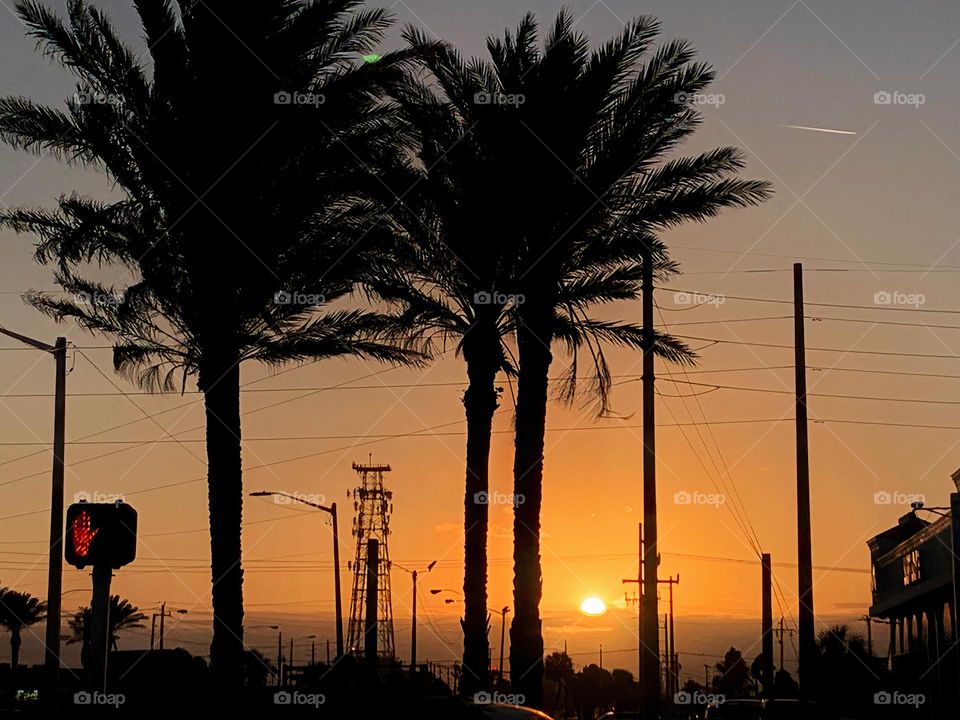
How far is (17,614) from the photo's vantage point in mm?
64062

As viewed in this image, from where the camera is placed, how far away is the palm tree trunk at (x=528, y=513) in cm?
2561

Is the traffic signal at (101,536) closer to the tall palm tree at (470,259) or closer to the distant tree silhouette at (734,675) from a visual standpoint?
the tall palm tree at (470,259)

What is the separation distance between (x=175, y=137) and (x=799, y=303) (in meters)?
16.8

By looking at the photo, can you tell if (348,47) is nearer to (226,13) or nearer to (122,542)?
(226,13)

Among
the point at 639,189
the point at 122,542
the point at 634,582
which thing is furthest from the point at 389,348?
the point at 634,582

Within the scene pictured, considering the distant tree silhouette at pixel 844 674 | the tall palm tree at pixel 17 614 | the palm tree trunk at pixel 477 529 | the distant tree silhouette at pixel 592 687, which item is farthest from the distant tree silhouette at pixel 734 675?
the palm tree trunk at pixel 477 529

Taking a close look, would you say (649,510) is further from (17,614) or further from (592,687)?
(592,687)

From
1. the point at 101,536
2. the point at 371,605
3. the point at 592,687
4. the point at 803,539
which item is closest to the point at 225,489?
the point at 101,536

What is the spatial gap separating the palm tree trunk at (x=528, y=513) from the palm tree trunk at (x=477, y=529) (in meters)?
0.59

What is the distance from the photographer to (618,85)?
2531 centimetres

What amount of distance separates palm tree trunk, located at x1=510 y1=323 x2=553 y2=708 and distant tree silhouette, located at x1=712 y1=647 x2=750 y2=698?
111 m

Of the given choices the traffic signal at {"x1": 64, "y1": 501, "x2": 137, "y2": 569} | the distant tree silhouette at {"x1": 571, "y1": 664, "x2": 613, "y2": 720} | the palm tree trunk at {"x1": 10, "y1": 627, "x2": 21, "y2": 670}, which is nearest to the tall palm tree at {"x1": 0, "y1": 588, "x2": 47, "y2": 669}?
the palm tree trunk at {"x1": 10, "y1": 627, "x2": 21, "y2": 670}

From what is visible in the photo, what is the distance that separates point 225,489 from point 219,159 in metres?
5.46

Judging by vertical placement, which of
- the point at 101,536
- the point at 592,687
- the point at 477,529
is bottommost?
the point at 592,687
